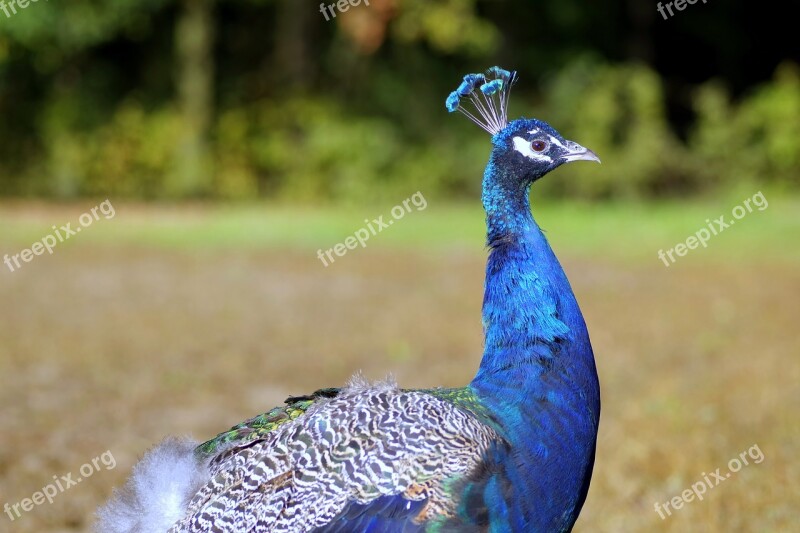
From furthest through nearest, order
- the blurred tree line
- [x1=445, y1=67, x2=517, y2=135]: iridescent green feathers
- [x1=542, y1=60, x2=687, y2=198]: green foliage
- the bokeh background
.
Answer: [x1=542, y1=60, x2=687, y2=198]: green foliage → the blurred tree line → the bokeh background → [x1=445, y1=67, x2=517, y2=135]: iridescent green feathers

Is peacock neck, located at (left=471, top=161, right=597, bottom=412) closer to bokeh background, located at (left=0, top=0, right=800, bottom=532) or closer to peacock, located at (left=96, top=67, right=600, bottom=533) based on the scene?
peacock, located at (left=96, top=67, right=600, bottom=533)

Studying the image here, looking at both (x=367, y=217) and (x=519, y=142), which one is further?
(x=367, y=217)

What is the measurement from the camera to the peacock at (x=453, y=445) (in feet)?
8.68

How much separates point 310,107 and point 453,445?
17139 mm

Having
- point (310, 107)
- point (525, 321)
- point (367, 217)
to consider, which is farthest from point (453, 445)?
point (310, 107)

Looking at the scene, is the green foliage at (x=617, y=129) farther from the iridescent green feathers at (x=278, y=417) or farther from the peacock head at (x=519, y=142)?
the iridescent green feathers at (x=278, y=417)

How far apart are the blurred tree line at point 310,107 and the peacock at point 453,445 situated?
15102mm

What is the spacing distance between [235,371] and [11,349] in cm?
163

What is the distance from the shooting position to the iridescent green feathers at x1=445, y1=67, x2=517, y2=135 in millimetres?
3105

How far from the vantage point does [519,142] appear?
3.15 meters

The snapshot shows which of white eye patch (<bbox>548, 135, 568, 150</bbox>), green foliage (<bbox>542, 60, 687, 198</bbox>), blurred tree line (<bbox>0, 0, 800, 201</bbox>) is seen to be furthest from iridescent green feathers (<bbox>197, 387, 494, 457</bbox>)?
green foliage (<bbox>542, 60, 687, 198</bbox>)

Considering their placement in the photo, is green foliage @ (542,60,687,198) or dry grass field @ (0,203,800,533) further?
green foliage @ (542,60,687,198)

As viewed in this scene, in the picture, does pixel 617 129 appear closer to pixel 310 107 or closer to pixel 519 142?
pixel 310 107

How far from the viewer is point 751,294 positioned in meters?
10.0
